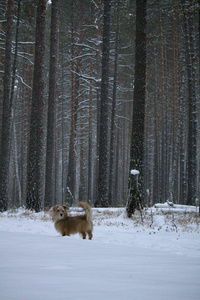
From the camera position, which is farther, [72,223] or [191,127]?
[191,127]

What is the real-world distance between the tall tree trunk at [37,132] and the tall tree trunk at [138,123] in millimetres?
4386

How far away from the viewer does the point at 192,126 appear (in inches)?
628

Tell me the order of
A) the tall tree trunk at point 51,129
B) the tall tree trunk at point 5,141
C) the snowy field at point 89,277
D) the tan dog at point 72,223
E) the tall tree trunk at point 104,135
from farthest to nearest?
1. the tall tree trunk at point 51,129
2. the tall tree trunk at point 104,135
3. the tall tree trunk at point 5,141
4. the tan dog at point 72,223
5. the snowy field at point 89,277

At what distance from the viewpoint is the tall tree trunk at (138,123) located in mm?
9852

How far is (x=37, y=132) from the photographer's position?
12805 mm

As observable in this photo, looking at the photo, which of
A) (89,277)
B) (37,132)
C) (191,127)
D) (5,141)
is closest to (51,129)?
(37,132)

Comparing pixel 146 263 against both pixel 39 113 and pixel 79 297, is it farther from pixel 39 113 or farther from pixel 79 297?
pixel 39 113

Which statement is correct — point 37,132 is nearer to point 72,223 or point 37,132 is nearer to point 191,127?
point 72,223

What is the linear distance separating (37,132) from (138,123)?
188 inches

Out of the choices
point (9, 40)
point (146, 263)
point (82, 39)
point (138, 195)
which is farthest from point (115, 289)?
point (82, 39)

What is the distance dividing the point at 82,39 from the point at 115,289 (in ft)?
73.1

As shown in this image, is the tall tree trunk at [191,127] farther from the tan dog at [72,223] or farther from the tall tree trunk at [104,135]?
the tan dog at [72,223]

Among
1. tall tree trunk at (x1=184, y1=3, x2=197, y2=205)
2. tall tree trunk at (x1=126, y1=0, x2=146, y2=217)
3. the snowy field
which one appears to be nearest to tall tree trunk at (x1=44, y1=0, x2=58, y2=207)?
tall tree trunk at (x1=126, y1=0, x2=146, y2=217)

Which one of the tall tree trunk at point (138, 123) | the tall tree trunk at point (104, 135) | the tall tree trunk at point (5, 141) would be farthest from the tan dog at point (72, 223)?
the tall tree trunk at point (5, 141)
